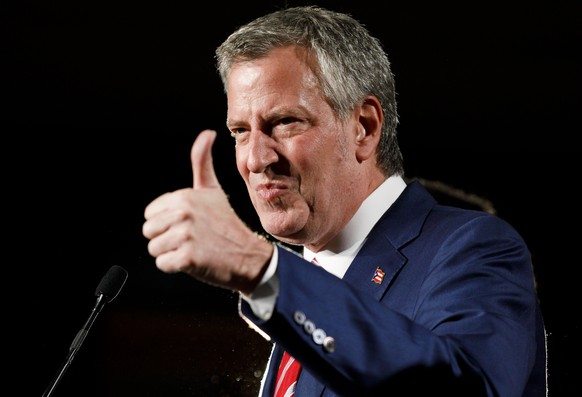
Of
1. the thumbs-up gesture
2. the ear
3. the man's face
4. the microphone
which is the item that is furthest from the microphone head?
the thumbs-up gesture

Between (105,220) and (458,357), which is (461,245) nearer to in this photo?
(458,357)

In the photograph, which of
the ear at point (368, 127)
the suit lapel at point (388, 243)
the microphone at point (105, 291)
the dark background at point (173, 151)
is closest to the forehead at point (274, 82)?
the ear at point (368, 127)

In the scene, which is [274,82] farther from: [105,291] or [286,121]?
[105,291]

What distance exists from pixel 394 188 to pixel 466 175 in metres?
1.77

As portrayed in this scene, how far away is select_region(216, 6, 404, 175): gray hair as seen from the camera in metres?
A: 1.59

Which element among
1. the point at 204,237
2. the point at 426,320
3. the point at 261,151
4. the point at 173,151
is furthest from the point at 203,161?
the point at 173,151

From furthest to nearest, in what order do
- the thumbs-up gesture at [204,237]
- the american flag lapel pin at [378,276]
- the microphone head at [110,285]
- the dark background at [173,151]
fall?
the dark background at [173,151]
the microphone head at [110,285]
the american flag lapel pin at [378,276]
the thumbs-up gesture at [204,237]

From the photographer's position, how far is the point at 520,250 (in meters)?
1.29

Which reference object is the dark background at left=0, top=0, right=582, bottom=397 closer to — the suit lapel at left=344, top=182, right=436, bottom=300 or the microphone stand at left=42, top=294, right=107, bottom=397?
the suit lapel at left=344, top=182, right=436, bottom=300

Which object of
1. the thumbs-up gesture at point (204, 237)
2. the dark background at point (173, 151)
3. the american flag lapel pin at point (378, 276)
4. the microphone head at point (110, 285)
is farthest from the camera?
the dark background at point (173, 151)

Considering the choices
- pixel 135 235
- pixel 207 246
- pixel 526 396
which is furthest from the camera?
pixel 135 235

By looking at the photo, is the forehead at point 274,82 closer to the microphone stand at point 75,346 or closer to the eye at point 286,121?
the eye at point 286,121

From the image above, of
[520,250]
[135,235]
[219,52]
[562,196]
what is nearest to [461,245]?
[520,250]

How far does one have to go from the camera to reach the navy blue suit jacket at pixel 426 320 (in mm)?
1009
